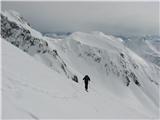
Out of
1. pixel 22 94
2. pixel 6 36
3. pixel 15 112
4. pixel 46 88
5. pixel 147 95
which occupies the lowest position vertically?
pixel 15 112

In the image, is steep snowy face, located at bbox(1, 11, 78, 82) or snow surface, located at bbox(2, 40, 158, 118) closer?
snow surface, located at bbox(2, 40, 158, 118)

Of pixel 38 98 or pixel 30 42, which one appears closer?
pixel 38 98

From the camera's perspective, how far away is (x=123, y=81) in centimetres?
19925

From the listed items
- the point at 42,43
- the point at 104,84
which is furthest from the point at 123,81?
the point at 42,43

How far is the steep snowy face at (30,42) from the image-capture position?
459 feet

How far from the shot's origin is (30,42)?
5640 inches

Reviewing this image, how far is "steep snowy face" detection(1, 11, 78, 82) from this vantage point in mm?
139875

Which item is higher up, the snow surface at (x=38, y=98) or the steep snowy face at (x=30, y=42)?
the steep snowy face at (x=30, y=42)

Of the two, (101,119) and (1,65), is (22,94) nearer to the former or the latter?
(1,65)

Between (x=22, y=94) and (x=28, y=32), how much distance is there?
135767 millimetres

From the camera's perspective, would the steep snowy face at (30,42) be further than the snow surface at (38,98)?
Yes

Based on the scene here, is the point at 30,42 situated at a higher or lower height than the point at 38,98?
higher

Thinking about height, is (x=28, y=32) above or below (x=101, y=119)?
above

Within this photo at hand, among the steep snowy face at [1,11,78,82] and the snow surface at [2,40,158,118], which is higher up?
the steep snowy face at [1,11,78,82]
